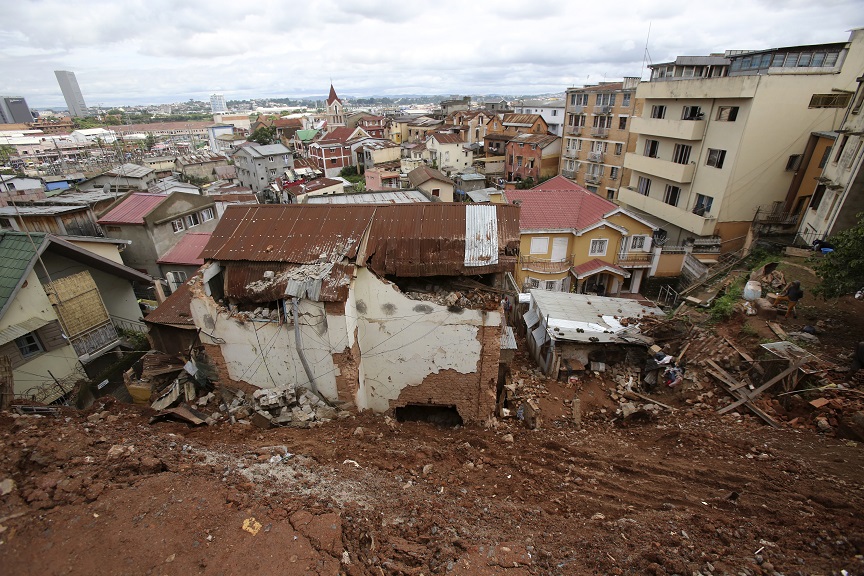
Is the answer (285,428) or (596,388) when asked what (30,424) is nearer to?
(285,428)

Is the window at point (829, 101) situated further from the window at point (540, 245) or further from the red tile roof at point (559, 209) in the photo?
the window at point (540, 245)

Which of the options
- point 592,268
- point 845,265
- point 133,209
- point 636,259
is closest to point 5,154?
point 133,209

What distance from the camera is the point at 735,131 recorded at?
2205cm

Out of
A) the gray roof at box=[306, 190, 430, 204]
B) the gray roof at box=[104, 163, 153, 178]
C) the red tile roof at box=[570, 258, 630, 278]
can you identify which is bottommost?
the red tile roof at box=[570, 258, 630, 278]

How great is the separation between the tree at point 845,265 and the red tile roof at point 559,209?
12.1 meters

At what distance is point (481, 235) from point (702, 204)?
22054mm

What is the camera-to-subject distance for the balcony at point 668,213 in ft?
78.4

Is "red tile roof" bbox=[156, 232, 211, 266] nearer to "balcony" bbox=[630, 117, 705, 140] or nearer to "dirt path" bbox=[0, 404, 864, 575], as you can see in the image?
"dirt path" bbox=[0, 404, 864, 575]

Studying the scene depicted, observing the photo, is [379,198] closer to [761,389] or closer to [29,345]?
[29,345]

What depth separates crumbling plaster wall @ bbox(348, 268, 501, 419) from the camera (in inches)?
392

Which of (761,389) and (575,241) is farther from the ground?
(761,389)

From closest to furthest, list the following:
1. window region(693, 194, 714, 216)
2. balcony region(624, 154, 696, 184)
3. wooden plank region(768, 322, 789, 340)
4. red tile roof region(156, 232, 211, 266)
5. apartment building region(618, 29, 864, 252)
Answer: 1. wooden plank region(768, 322, 789, 340)
2. apartment building region(618, 29, 864, 252)
3. red tile roof region(156, 232, 211, 266)
4. window region(693, 194, 714, 216)
5. balcony region(624, 154, 696, 184)

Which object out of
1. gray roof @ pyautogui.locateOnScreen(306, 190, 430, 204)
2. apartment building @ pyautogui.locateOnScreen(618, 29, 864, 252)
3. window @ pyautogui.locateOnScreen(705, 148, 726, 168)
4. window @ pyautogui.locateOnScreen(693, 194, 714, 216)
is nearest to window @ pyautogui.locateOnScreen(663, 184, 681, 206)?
apartment building @ pyautogui.locateOnScreen(618, 29, 864, 252)

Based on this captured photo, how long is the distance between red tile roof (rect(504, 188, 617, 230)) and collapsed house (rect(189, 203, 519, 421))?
13412mm
